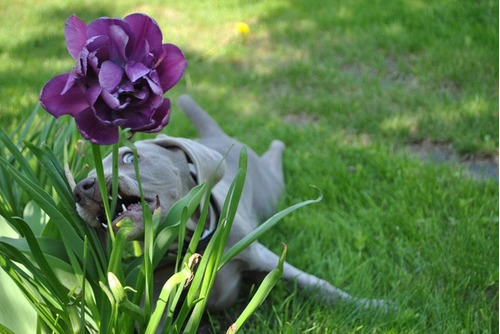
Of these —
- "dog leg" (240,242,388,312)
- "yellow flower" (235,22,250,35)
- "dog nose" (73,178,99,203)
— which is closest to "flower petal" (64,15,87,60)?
"dog nose" (73,178,99,203)

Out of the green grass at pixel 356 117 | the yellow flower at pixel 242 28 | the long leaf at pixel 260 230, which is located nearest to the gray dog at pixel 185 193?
the green grass at pixel 356 117

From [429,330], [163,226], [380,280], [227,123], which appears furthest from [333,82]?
[163,226]

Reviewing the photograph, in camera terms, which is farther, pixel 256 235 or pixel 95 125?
pixel 256 235

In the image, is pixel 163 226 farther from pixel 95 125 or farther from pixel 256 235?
pixel 95 125

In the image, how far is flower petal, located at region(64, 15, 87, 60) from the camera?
1289 millimetres

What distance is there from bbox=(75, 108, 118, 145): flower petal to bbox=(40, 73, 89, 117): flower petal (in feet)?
0.06

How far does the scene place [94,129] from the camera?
1262mm

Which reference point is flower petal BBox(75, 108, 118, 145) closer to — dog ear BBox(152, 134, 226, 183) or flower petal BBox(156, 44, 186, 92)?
flower petal BBox(156, 44, 186, 92)

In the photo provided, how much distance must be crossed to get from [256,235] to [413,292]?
91 centimetres

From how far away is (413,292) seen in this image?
230cm

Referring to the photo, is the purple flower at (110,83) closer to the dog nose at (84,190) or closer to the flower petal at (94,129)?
the flower petal at (94,129)

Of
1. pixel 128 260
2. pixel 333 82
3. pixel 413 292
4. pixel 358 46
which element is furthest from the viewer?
pixel 358 46

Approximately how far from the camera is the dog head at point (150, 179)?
5.50 ft

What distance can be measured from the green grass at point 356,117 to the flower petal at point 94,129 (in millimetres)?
908
